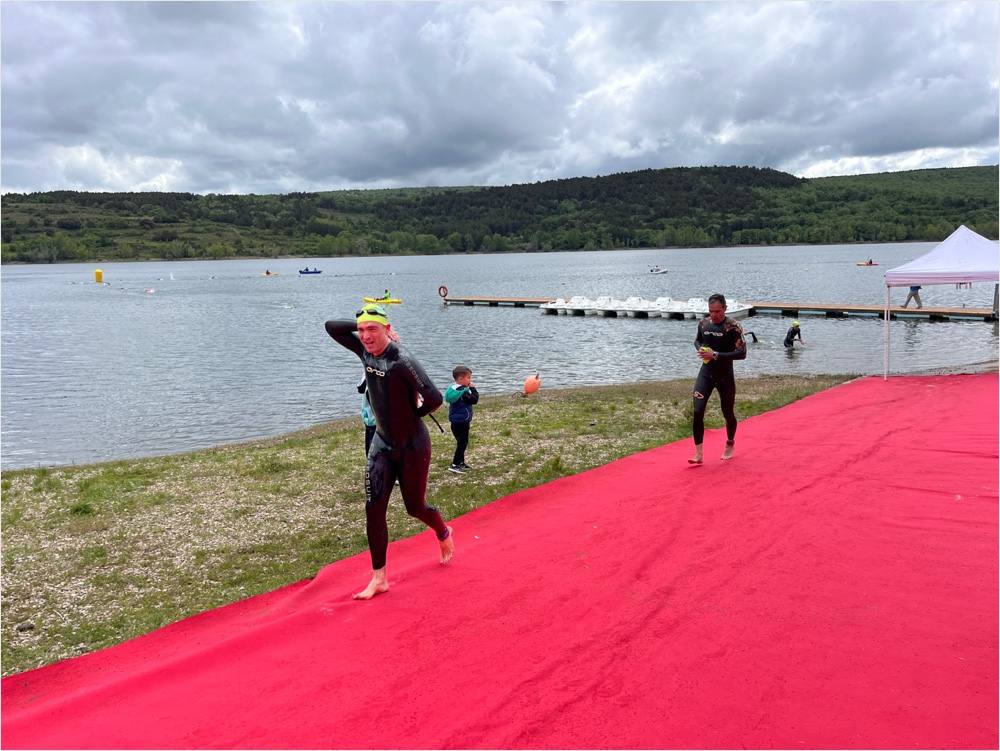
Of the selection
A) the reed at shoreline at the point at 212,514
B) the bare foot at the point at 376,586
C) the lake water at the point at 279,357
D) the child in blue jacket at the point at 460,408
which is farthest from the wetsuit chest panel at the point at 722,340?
the lake water at the point at 279,357

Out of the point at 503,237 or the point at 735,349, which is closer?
the point at 735,349

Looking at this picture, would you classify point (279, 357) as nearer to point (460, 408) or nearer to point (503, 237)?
point (460, 408)

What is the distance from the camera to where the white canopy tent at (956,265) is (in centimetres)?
1831

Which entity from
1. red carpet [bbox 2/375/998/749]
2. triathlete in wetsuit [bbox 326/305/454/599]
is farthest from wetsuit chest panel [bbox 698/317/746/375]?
triathlete in wetsuit [bbox 326/305/454/599]

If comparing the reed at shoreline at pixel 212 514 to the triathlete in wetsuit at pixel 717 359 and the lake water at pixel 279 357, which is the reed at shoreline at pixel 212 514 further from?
the lake water at pixel 279 357

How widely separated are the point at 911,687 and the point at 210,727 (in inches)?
168

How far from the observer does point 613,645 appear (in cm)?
523

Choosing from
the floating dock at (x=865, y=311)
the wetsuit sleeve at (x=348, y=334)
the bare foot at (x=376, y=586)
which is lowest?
the bare foot at (x=376, y=586)

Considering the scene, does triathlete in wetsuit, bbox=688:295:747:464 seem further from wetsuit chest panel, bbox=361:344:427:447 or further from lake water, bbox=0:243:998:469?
lake water, bbox=0:243:998:469

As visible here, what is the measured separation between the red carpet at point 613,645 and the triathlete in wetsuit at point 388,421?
2.05ft

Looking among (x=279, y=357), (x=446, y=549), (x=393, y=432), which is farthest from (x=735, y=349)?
(x=279, y=357)

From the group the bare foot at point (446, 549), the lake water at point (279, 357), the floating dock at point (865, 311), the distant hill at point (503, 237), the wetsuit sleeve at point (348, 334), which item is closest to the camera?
the wetsuit sleeve at point (348, 334)

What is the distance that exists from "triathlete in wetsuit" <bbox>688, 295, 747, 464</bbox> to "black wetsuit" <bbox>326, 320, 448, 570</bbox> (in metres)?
5.01

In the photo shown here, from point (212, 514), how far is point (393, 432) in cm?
489
